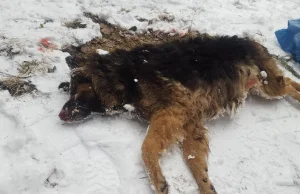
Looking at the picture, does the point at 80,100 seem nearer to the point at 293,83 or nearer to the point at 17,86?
the point at 17,86

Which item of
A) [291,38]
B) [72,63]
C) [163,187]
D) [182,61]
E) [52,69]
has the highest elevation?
[182,61]

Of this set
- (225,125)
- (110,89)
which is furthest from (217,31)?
(110,89)

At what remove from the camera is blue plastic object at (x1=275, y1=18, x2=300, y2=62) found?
5257 millimetres

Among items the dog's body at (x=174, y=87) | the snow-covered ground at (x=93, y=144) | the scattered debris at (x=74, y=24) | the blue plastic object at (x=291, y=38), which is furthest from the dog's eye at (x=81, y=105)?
the blue plastic object at (x=291, y=38)

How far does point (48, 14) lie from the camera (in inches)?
219

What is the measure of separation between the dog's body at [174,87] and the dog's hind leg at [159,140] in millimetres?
10

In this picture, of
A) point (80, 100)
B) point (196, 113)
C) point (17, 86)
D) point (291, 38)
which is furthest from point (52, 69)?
point (291, 38)

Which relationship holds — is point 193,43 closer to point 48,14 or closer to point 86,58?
point 86,58

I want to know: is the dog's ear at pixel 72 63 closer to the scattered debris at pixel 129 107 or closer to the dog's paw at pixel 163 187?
the scattered debris at pixel 129 107

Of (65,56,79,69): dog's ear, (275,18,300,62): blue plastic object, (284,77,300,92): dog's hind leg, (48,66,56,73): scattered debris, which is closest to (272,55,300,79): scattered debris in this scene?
(275,18,300,62): blue plastic object

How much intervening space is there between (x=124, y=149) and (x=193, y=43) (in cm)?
182

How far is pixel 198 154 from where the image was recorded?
3.54 metres

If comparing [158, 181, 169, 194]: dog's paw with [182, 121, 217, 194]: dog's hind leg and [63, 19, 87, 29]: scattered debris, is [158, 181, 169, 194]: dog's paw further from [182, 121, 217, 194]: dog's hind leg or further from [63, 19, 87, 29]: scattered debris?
[63, 19, 87, 29]: scattered debris

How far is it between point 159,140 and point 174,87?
700 mm
